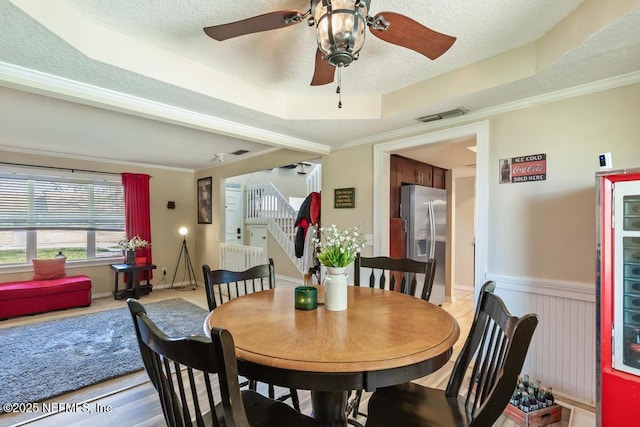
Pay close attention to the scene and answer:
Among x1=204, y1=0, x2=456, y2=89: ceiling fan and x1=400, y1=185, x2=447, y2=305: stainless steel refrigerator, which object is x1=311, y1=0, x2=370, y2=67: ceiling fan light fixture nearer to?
x1=204, y1=0, x2=456, y2=89: ceiling fan

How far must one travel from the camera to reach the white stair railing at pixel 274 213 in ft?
20.4

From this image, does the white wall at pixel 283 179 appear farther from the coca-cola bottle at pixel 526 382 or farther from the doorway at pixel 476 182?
the coca-cola bottle at pixel 526 382

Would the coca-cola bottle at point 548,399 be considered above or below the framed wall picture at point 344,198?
below

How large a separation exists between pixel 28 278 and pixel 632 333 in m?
6.90

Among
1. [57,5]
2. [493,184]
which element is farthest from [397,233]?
[57,5]

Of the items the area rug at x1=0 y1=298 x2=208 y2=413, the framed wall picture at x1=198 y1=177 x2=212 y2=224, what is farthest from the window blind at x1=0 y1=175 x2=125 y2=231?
the area rug at x1=0 y1=298 x2=208 y2=413

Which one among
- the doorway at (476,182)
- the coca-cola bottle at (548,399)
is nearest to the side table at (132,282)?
the doorway at (476,182)

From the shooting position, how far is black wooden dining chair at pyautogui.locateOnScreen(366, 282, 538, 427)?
3.43 ft

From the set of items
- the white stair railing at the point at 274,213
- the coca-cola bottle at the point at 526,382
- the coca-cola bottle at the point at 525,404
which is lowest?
the coca-cola bottle at the point at 525,404

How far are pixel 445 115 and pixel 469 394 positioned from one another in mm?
2249

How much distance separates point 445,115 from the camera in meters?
2.78

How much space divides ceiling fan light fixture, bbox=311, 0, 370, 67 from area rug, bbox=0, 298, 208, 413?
9.74 ft

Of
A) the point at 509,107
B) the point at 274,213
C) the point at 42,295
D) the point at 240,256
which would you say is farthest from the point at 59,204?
the point at 509,107

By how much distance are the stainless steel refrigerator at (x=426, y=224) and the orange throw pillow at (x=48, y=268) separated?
5192 mm
